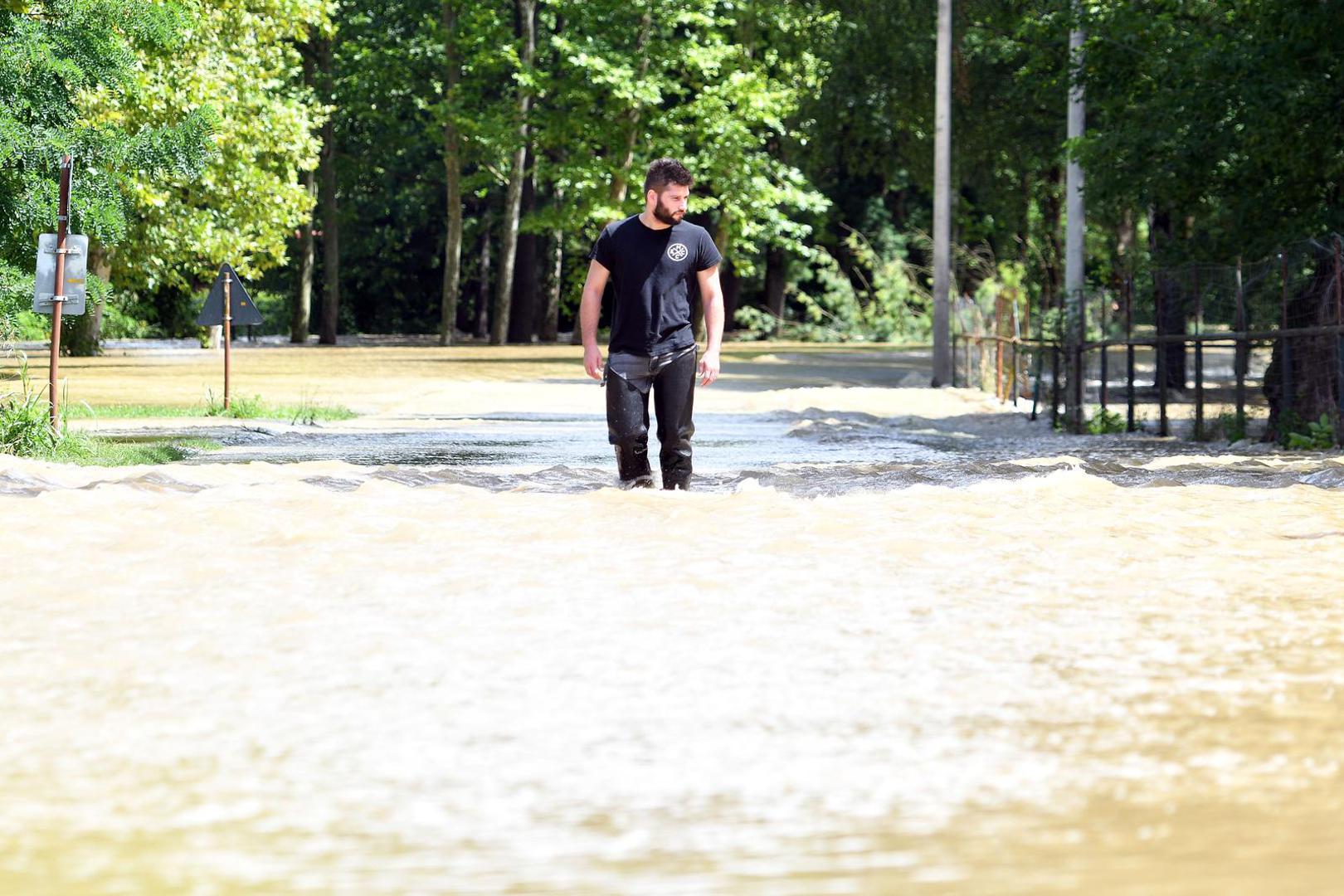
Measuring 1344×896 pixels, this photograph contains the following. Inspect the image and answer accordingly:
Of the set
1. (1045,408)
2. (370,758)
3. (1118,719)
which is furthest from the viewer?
(1045,408)

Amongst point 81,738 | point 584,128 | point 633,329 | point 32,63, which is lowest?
point 81,738

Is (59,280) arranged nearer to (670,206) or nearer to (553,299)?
(670,206)

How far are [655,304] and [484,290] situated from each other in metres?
60.1

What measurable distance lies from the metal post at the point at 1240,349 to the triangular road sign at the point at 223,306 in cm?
1094

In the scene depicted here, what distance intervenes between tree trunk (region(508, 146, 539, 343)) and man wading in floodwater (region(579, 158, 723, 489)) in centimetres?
5329

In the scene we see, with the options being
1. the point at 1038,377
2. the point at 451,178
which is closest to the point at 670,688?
the point at 1038,377

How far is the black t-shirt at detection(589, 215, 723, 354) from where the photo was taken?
1202cm

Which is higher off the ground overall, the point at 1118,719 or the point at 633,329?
the point at 633,329

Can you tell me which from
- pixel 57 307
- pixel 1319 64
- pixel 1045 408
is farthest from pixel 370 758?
pixel 1045 408

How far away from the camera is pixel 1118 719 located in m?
6.19

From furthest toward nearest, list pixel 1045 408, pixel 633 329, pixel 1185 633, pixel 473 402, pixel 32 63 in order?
1. pixel 473 402
2. pixel 1045 408
3. pixel 32 63
4. pixel 633 329
5. pixel 1185 633

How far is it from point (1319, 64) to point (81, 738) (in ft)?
57.9

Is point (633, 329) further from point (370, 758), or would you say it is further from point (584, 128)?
point (584, 128)

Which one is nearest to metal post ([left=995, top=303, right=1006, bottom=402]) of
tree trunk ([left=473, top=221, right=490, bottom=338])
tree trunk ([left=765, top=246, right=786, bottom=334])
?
tree trunk ([left=765, top=246, right=786, bottom=334])
